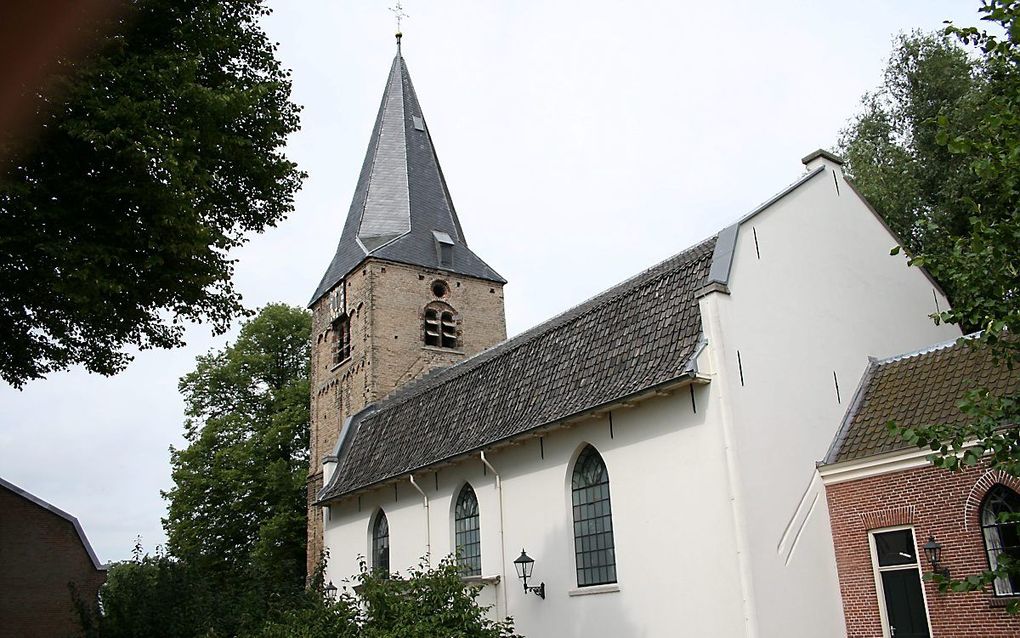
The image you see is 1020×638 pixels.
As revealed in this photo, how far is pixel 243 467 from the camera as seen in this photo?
35969mm

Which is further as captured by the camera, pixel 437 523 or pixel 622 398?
pixel 437 523

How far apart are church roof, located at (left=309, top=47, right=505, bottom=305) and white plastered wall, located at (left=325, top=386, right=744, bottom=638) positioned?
17963 millimetres

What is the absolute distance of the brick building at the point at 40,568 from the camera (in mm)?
23062

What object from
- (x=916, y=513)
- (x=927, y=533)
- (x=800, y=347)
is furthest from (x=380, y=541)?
(x=927, y=533)

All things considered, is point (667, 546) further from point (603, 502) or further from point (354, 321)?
point (354, 321)

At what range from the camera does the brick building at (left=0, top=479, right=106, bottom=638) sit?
23062mm

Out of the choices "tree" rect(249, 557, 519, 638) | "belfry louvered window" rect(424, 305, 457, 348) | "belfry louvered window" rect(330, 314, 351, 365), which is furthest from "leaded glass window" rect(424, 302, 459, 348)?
"tree" rect(249, 557, 519, 638)

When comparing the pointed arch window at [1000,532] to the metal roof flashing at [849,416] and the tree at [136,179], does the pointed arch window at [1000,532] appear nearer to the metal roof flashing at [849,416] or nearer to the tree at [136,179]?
A: the metal roof flashing at [849,416]

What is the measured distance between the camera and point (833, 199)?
56.3 ft

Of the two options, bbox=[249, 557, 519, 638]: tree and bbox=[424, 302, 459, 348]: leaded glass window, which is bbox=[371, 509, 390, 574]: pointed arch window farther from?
bbox=[424, 302, 459, 348]: leaded glass window

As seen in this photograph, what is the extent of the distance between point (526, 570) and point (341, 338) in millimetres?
20897

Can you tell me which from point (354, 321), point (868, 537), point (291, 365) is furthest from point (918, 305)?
point (291, 365)

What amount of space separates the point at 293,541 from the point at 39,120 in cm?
2854

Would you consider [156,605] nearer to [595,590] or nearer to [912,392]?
[595,590]
